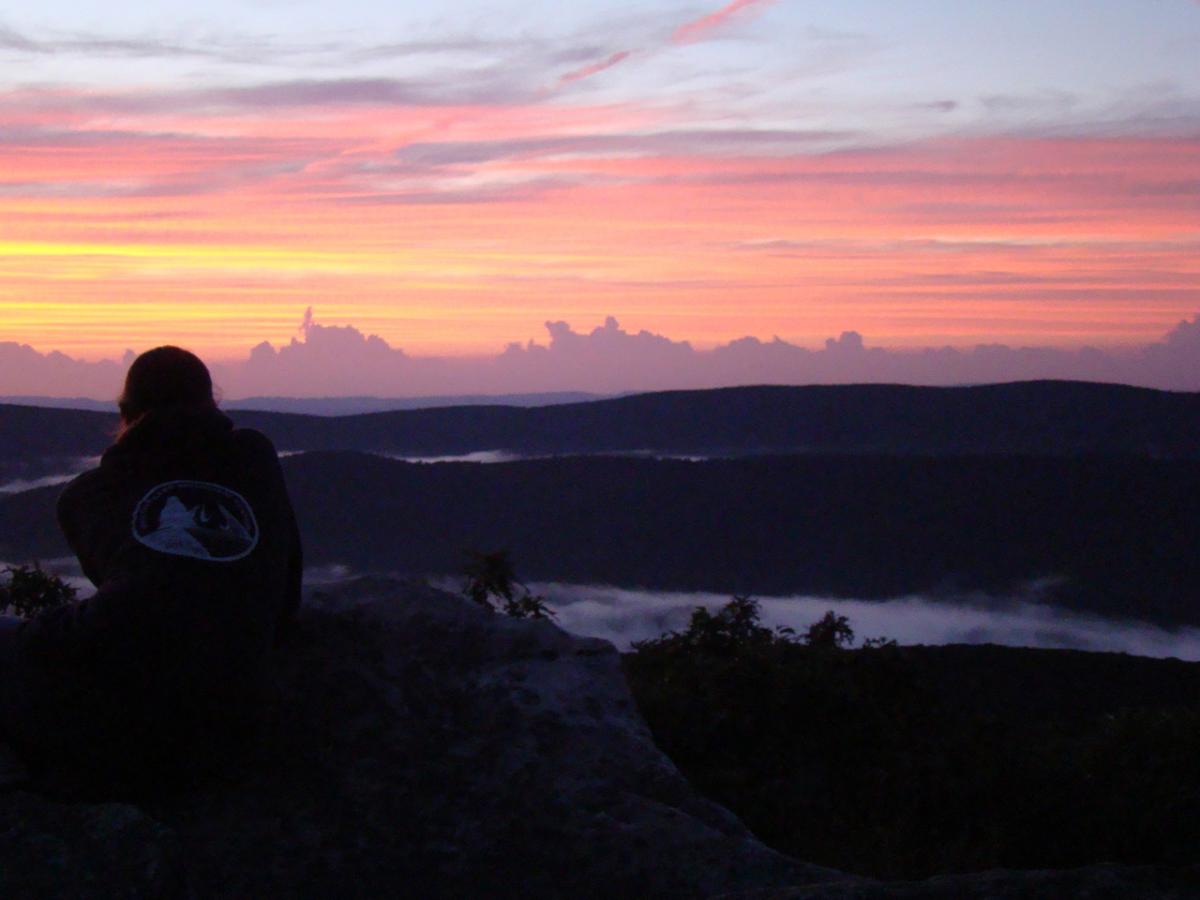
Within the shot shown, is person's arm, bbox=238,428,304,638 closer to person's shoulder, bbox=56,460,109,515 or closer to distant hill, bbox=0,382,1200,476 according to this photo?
person's shoulder, bbox=56,460,109,515

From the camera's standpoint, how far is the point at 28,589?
690 inches

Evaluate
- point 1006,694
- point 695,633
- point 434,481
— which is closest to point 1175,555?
point 434,481

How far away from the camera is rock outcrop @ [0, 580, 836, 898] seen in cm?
412

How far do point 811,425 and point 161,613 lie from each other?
187935mm

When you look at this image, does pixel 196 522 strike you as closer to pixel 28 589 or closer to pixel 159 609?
pixel 159 609

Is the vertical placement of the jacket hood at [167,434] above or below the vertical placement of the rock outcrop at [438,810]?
above

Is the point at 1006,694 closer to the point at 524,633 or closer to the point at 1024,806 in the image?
the point at 1024,806

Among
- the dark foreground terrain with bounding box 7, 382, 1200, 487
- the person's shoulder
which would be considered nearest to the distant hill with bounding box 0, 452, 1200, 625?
the dark foreground terrain with bounding box 7, 382, 1200, 487

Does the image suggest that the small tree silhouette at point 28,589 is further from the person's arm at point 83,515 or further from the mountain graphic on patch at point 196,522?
the mountain graphic on patch at point 196,522

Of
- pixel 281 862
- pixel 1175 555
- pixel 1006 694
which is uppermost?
pixel 281 862

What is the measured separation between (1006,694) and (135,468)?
64.5ft

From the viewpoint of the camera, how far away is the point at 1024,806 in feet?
25.4

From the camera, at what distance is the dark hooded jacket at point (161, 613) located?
4152mm

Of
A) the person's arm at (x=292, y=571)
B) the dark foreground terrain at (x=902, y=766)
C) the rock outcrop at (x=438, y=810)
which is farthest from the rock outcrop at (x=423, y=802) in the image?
the dark foreground terrain at (x=902, y=766)
